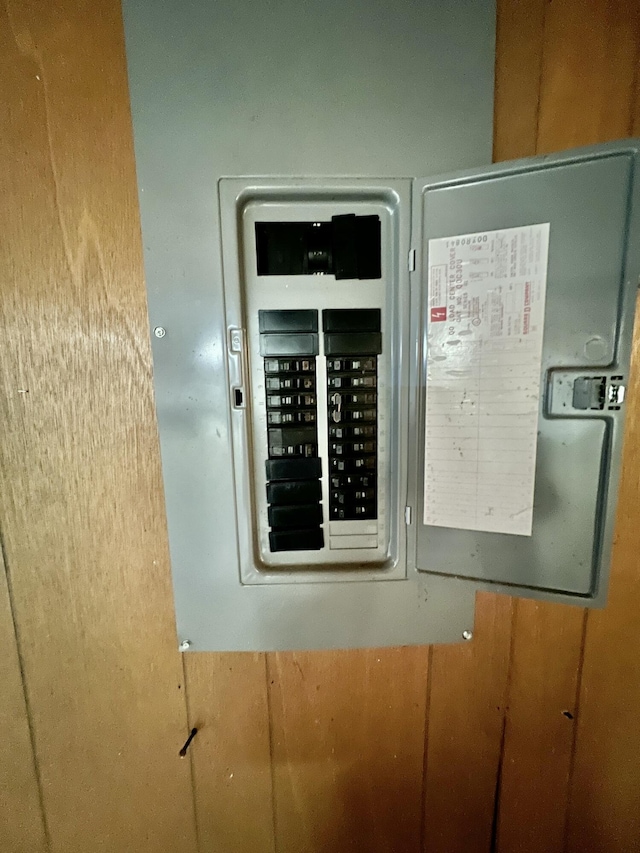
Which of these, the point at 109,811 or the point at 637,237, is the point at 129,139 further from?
the point at 109,811

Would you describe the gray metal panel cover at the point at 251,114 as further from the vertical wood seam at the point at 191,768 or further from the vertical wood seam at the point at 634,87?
the vertical wood seam at the point at 191,768

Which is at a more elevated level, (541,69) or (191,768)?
(541,69)

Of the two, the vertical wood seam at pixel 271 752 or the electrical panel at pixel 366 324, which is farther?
the vertical wood seam at pixel 271 752

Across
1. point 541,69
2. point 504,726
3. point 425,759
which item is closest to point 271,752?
point 425,759

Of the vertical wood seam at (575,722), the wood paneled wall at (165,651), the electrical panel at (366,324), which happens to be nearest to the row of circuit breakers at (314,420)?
the electrical panel at (366,324)

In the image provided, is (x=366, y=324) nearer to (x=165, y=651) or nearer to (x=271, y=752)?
(x=165, y=651)

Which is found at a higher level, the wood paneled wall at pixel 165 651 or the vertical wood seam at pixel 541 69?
the vertical wood seam at pixel 541 69

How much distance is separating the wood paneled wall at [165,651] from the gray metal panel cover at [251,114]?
55mm

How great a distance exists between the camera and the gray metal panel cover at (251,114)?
1.26 ft

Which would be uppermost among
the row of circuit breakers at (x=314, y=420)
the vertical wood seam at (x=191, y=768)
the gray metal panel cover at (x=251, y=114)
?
the gray metal panel cover at (x=251, y=114)

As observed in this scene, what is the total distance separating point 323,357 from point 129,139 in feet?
1.04

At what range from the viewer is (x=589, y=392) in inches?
15.4

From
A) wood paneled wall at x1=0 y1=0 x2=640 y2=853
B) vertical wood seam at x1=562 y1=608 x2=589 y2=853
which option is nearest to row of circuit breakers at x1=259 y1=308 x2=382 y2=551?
wood paneled wall at x1=0 y1=0 x2=640 y2=853

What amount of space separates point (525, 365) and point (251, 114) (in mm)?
376
